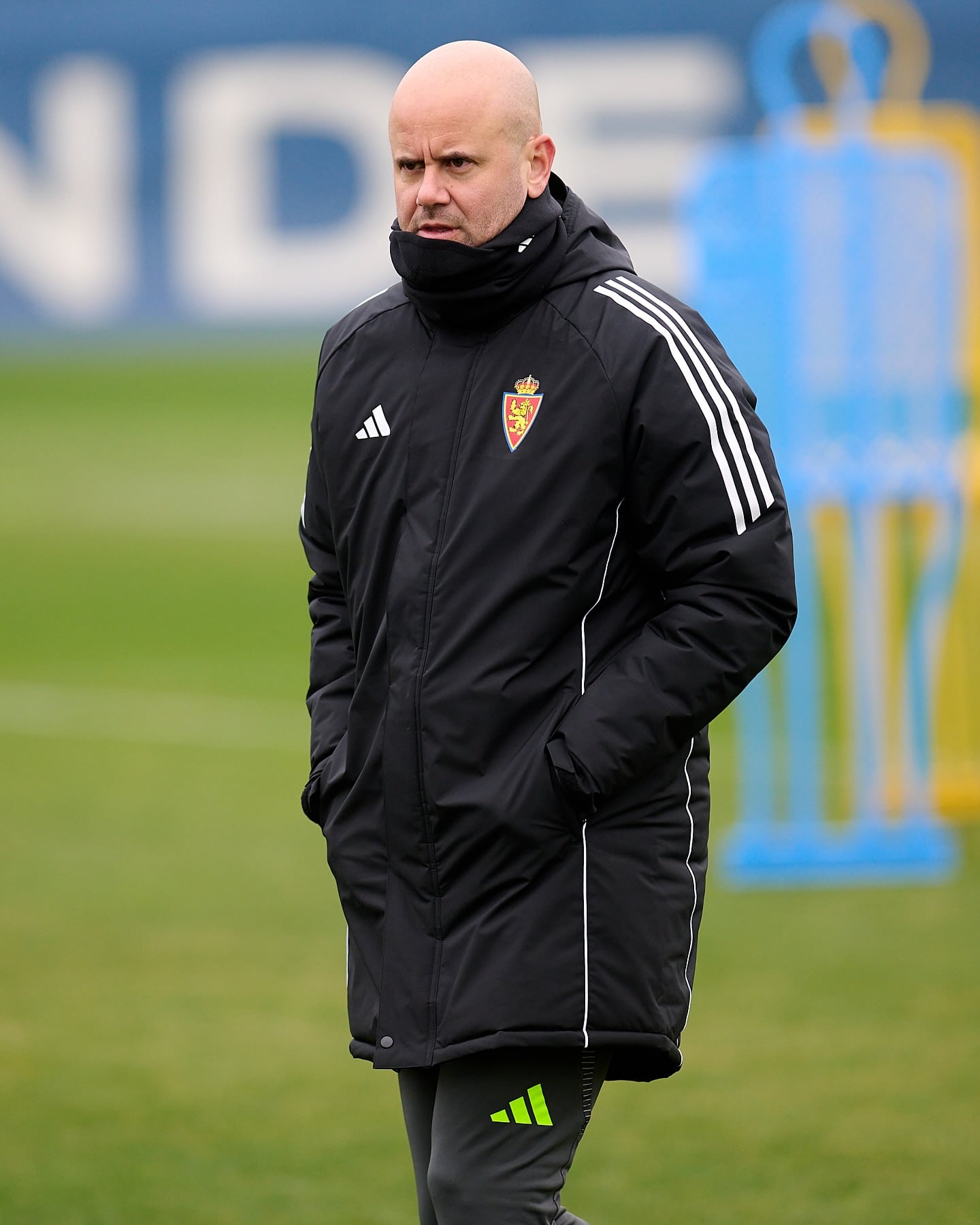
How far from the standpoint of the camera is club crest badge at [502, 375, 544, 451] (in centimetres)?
253

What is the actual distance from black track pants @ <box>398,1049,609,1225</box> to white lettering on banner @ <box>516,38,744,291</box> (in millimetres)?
15942

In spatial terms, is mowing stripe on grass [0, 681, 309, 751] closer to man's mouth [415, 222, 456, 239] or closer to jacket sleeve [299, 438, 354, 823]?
jacket sleeve [299, 438, 354, 823]

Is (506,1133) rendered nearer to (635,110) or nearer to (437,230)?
(437,230)

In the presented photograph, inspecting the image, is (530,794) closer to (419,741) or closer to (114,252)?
(419,741)

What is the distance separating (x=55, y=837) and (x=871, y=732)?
8.64ft

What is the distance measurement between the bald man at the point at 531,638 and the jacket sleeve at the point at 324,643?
0.19 meters

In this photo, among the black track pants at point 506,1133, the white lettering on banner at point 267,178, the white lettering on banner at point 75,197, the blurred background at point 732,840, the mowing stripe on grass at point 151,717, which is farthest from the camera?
the white lettering on banner at point 75,197

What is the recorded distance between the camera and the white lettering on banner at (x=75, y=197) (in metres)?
18.7

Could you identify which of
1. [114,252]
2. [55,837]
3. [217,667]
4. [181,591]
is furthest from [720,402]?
[114,252]

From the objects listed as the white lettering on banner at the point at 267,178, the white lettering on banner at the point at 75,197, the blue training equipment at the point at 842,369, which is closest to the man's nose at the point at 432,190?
the blue training equipment at the point at 842,369

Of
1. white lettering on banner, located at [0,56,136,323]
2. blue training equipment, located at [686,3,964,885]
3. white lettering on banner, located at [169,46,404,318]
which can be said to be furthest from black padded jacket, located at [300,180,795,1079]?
white lettering on banner, located at [0,56,136,323]

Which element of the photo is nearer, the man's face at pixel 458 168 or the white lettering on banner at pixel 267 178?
the man's face at pixel 458 168

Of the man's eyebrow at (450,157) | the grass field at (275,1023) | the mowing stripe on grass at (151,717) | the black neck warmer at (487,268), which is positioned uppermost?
the man's eyebrow at (450,157)

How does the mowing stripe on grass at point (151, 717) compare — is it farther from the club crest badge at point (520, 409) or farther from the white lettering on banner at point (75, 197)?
the white lettering on banner at point (75, 197)
